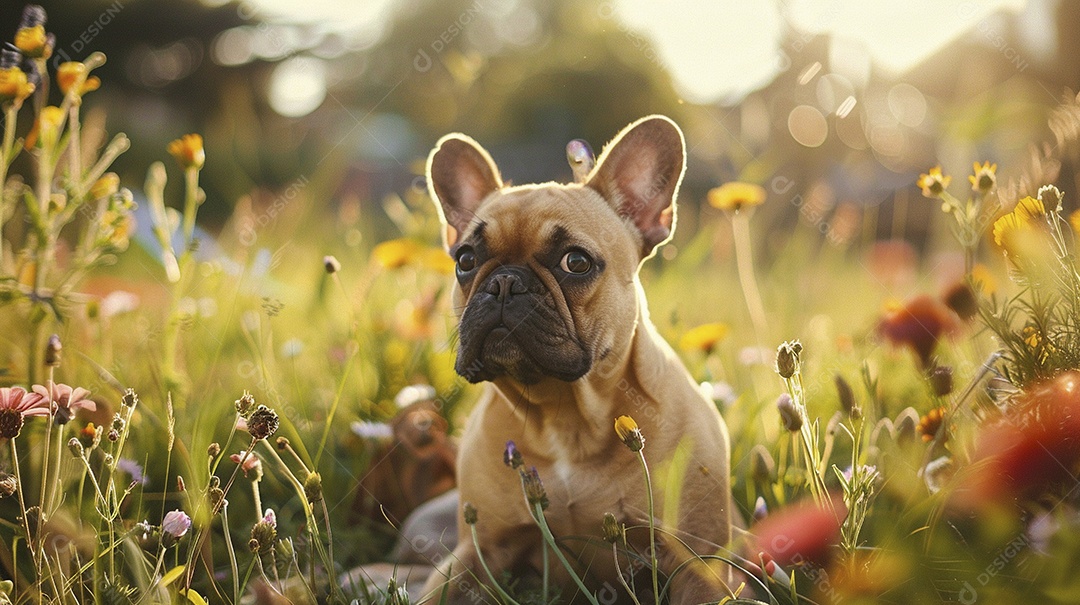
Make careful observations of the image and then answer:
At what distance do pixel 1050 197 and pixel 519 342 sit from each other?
135 centimetres

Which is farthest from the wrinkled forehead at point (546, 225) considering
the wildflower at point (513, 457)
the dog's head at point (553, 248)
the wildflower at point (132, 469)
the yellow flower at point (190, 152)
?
the wildflower at point (132, 469)

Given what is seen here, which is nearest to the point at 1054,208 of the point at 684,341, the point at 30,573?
the point at 684,341

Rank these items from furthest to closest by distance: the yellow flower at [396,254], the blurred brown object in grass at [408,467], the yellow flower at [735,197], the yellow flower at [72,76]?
the yellow flower at [396,254] < the yellow flower at [735,197] < the blurred brown object in grass at [408,467] < the yellow flower at [72,76]

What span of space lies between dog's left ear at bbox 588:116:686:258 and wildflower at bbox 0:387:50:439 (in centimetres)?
176

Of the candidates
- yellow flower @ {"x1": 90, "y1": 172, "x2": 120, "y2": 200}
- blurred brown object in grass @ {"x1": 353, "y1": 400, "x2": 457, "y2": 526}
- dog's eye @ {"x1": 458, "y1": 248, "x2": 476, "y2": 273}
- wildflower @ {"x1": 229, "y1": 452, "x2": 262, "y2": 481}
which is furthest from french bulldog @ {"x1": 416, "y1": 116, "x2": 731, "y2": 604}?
yellow flower @ {"x1": 90, "y1": 172, "x2": 120, "y2": 200}

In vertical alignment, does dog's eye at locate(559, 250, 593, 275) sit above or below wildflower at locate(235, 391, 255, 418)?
below

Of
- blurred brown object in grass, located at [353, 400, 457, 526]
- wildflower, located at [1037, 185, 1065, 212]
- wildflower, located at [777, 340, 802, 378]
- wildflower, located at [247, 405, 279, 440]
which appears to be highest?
wildflower, located at [1037, 185, 1065, 212]

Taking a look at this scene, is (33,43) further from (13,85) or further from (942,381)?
(942,381)

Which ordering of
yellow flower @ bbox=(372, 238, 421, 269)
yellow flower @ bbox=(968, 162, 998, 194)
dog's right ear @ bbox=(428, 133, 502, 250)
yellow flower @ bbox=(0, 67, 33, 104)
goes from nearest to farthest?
yellow flower @ bbox=(968, 162, 998, 194) < yellow flower @ bbox=(0, 67, 33, 104) < dog's right ear @ bbox=(428, 133, 502, 250) < yellow flower @ bbox=(372, 238, 421, 269)

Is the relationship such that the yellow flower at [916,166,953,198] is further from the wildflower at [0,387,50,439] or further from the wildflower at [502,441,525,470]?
the wildflower at [0,387,50,439]

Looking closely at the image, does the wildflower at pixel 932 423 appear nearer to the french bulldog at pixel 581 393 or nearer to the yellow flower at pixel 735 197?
the french bulldog at pixel 581 393

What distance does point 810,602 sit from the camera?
1830 millimetres

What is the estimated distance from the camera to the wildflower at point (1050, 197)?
1728mm

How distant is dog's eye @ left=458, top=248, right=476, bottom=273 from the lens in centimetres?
260
